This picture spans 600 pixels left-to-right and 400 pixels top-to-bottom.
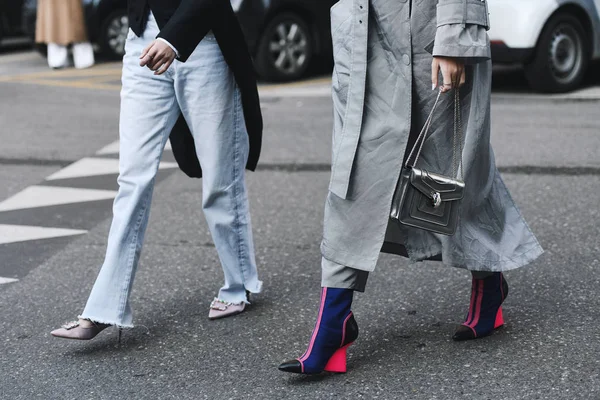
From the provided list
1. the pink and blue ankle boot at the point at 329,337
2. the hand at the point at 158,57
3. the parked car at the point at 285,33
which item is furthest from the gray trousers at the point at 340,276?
the parked car at the point at 285,33

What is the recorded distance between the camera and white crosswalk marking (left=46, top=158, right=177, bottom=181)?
7.08 metres

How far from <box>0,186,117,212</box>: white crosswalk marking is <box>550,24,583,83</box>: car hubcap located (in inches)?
193

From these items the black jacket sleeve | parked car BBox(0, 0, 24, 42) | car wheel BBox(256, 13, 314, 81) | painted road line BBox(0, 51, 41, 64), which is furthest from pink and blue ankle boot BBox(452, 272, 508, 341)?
parked car BBox(0, 0, 24, 42)

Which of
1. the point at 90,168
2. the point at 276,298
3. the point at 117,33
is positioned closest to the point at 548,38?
the point at 90,168

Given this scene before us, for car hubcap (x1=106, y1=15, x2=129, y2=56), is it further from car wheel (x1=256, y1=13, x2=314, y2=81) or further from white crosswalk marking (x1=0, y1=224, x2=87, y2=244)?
white crosswalk marking (x1=0, y1=224, x2=87, y2=244)

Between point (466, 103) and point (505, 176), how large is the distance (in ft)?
10.8

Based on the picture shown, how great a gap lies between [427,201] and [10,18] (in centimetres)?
1294

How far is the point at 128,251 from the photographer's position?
3859mm

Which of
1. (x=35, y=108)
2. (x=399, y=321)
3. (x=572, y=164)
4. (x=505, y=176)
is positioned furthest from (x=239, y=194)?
(x=35, y=108)

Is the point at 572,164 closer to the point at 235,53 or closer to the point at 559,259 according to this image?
the point at 559,259

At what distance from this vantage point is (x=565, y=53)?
9812mm

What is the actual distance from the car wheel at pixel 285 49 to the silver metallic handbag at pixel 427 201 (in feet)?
25.6

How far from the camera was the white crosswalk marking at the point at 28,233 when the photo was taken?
18.1 ft

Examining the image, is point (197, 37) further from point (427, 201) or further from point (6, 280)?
point (6, 280)
